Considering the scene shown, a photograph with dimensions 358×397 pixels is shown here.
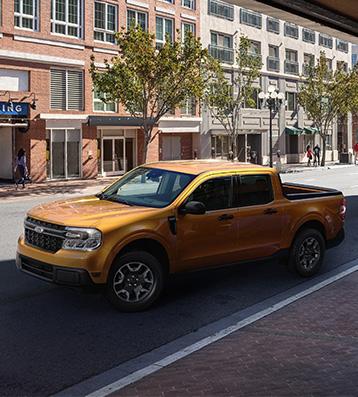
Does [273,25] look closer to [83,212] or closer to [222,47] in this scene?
[222,47]

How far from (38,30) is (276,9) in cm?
1620

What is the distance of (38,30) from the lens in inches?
1109

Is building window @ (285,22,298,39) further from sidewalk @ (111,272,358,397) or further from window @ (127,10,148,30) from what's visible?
sidewalk @ (111,272,358,397)

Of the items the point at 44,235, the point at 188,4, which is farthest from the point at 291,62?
the point at 44,235

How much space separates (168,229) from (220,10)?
37819 mm

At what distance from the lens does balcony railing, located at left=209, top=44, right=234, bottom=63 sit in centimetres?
4147

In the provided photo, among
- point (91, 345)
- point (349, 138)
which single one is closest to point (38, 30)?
point (91, 345)

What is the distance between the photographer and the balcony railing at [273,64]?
47.5 m

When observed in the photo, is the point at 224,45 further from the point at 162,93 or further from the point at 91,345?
the point at 91,345

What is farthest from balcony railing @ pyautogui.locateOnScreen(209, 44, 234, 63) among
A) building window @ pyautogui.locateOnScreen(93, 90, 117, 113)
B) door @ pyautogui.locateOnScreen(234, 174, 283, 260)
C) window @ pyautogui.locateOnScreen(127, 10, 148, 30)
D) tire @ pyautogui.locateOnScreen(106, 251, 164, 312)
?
tire @ pyautogui.locateOnScreen(106, 251, 164, 312)

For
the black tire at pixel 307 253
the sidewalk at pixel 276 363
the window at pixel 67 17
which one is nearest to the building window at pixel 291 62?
the window at pixel 67 17

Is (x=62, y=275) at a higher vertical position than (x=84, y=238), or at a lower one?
lower

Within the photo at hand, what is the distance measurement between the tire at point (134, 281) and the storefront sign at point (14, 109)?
830 inches

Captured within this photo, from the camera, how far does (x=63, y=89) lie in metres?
29.6
